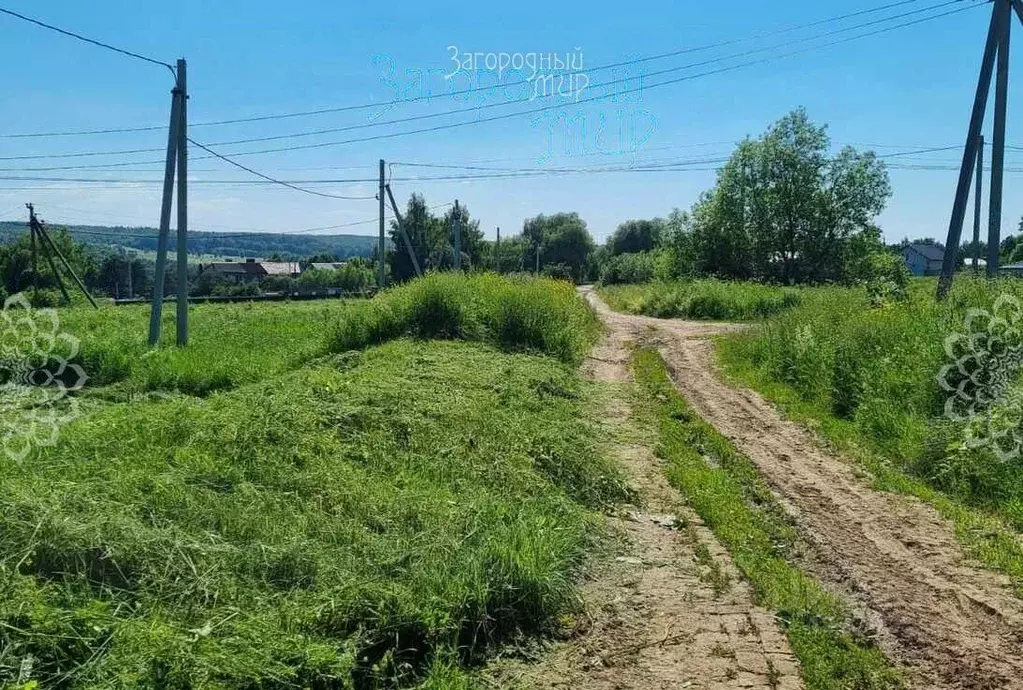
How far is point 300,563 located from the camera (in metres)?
3.93

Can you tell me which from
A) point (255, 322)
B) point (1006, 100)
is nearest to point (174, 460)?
point (1006, 100)

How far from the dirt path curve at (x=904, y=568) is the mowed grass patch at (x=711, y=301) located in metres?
15.0

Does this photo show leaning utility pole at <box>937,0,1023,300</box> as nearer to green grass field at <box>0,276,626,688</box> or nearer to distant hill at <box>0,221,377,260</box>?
green grass field at <box>0,276,626,688</box>

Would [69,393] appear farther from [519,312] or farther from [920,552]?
[920,552]

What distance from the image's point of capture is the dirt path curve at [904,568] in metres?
3.64

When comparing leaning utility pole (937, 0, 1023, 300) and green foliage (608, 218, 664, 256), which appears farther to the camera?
green foliage (608, 218, 664, 256)

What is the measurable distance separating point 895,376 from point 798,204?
93.7 ft

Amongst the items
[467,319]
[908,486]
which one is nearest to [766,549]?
[908,486]

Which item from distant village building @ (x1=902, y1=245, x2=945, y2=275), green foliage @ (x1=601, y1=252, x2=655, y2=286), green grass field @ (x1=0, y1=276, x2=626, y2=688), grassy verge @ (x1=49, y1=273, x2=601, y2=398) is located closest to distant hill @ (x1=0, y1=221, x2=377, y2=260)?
grassy verge @ (x1=49, y1=273, x2=601, y2=398)

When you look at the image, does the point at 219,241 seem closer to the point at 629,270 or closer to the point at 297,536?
the point at 629,270

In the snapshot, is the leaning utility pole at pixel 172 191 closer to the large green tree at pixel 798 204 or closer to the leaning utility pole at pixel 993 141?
the leaning utility pole at pixel 993 141

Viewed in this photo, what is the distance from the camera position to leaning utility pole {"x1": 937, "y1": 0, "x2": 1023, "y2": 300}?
11.3 meters

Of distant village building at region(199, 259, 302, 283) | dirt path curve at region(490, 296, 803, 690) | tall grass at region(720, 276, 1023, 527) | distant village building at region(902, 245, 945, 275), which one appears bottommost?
dirt path curve at region(490, 296, 803, 690)

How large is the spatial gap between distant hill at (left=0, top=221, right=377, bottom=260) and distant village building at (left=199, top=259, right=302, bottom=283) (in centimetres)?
234
